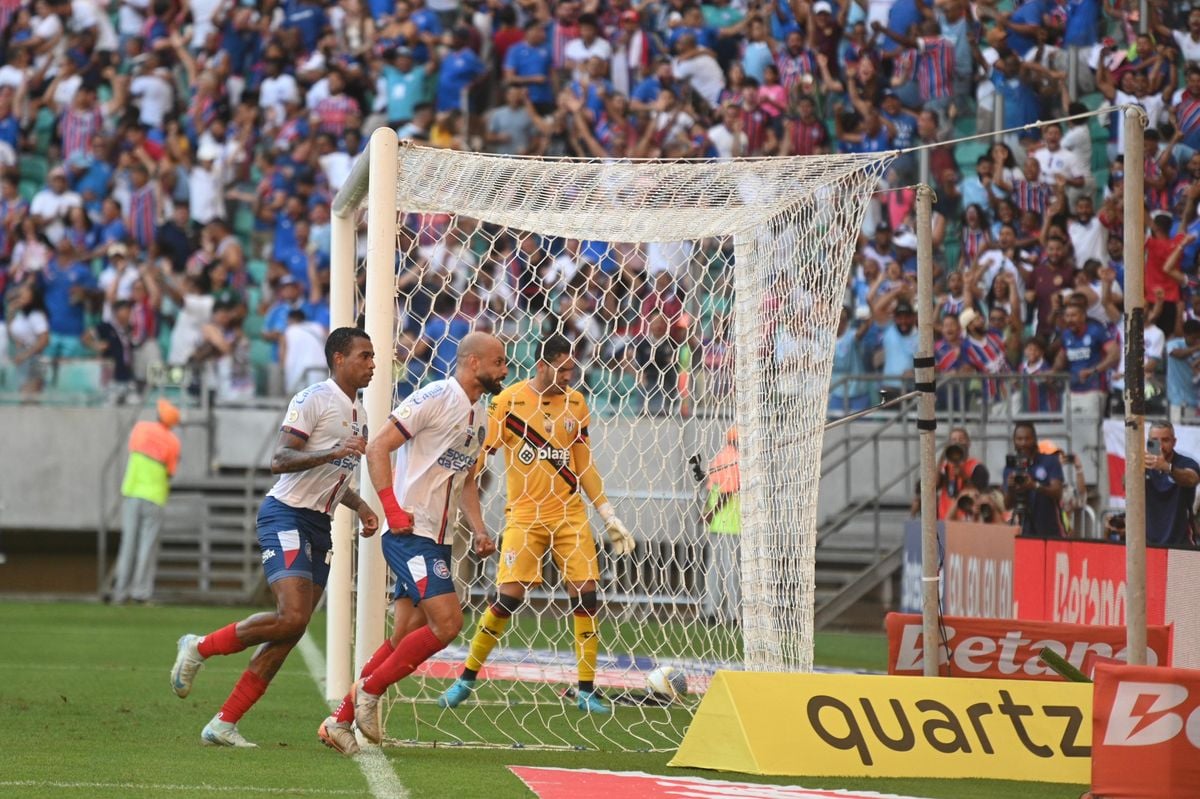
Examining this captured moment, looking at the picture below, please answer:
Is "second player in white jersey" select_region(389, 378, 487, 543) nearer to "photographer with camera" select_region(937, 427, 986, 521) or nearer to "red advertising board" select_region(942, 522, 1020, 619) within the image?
"red advertising board" select_region(942, 522, 1020, 619)

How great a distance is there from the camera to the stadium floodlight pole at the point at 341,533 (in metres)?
10.1

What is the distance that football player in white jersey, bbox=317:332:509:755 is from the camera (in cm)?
830

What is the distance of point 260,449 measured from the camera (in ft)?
67.7

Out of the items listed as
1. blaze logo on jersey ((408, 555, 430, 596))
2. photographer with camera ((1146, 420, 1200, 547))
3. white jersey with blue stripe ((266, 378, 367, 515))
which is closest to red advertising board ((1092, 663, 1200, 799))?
blaze logo on jersey ((408, 555, 430, 596))

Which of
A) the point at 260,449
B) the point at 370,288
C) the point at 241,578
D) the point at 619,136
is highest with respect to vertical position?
the point at 619,136

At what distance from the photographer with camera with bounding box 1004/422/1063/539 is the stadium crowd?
1279 millimetres

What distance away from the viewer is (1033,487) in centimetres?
1478

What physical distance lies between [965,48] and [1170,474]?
25.0ft

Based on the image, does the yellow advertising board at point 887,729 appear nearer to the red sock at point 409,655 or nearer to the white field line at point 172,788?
the red sock at point 409,655

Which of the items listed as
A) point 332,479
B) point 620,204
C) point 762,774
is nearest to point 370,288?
point 332,479

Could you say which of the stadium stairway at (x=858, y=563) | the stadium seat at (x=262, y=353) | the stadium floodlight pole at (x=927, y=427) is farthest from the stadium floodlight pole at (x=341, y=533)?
the stadium seat at (x=262, y=353)

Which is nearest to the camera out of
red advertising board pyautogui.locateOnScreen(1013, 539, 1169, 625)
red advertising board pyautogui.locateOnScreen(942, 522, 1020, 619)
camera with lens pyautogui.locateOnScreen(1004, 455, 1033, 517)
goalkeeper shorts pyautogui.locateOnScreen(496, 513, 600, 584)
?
goalkeeper shorts pyautogui.locateOnScreen(496, 513, 600, 584)

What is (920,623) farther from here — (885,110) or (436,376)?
(885,110)

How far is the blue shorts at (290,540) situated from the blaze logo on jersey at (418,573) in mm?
646
